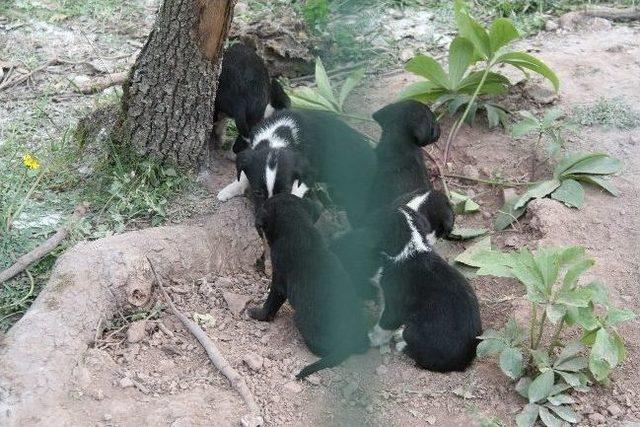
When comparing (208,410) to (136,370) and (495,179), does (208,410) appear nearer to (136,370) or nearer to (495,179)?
(136,370)

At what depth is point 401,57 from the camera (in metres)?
6.91

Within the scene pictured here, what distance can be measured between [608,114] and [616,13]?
2.04 m

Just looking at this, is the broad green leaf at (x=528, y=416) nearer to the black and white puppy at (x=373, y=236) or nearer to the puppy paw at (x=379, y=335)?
the puppy paw at (x=379, y=335)

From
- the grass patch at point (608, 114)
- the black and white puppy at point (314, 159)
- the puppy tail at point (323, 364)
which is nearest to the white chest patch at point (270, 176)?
the black and white puppy at point (314, 159)

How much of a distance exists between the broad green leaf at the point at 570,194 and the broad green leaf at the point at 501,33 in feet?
3.55

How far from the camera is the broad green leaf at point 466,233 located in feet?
16.7

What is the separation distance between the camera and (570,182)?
517 cm

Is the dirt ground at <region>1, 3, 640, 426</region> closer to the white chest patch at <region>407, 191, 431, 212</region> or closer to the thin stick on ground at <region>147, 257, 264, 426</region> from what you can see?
the thin stick on ground at <region>147, 257, 264, 426</region>

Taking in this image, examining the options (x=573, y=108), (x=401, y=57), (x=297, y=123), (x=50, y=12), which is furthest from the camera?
(x=50, y=12)

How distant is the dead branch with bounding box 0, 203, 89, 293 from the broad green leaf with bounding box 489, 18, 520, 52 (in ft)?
9.28

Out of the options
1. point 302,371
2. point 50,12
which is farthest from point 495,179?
point 50,12

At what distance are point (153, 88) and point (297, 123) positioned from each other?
2.93ft

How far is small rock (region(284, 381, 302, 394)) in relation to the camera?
3.96 m

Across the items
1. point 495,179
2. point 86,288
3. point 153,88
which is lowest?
point 495,179
